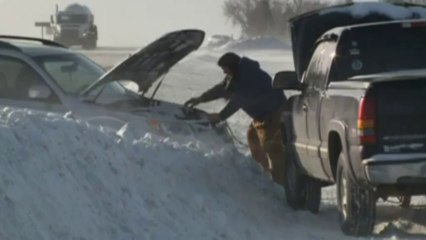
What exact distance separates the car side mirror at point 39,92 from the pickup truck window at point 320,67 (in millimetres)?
3214

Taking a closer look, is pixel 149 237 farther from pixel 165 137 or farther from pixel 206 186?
pixel 165 137

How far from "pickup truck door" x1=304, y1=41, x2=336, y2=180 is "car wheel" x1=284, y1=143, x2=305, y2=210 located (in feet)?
2.56

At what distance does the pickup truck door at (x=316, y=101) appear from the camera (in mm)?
12125

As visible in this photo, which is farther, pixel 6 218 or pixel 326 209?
pixel 326 209

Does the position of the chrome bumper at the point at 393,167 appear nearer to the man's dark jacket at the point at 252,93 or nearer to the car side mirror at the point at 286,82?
the car side mirror at the point at 286,82

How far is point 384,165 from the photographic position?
1050 centimetres

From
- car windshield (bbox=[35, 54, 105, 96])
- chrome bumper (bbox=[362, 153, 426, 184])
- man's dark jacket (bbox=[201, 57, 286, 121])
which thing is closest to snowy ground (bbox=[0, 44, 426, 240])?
chrome bumper (bbox=[362, 153, 426, 184])

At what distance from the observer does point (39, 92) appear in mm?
14508

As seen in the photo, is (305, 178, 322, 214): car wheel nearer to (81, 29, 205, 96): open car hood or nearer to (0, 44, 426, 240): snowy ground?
(0, 44, 426, 240): snowy ground

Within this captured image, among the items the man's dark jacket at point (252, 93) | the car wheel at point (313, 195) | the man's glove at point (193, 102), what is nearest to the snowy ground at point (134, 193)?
the car wheel at point (313, 195)

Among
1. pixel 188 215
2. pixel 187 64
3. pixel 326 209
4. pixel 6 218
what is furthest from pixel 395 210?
pixel 187 64

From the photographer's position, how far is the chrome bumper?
34.4 feet

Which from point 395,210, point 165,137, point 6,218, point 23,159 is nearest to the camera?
point 6,218

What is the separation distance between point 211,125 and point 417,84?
4.56 m
